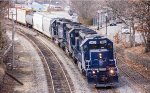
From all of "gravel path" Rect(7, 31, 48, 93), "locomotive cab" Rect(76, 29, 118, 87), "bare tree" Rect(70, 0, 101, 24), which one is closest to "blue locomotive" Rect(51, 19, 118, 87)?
"locomotive cab" Rect(76, 29, 118, 87)

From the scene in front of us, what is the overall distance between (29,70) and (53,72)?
2.64m

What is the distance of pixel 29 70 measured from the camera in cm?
3703

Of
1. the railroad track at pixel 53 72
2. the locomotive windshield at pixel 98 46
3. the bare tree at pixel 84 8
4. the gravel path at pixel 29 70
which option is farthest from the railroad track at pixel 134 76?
the bare tree at pixel 84 8

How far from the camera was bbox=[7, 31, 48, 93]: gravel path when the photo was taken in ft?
99.1

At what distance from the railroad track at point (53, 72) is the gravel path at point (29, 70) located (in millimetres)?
518

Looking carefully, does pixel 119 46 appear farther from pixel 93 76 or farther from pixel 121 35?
pixel 93 76

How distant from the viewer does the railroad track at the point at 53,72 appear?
29.9 meters

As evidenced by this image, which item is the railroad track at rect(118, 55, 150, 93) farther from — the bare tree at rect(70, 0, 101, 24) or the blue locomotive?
the bare tree at rect(70, 0, 101, 24)

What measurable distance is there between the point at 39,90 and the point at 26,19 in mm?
46202

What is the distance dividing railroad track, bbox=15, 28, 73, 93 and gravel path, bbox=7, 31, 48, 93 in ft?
Result: 1.70

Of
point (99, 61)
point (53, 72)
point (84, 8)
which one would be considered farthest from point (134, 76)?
point (84, 8)

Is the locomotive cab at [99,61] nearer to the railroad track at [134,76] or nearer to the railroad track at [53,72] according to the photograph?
the railroad track at [53,72]

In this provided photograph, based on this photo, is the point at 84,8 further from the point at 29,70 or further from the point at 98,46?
the point at 98,46

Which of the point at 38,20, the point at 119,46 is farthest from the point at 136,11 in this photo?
the point at 38,20
